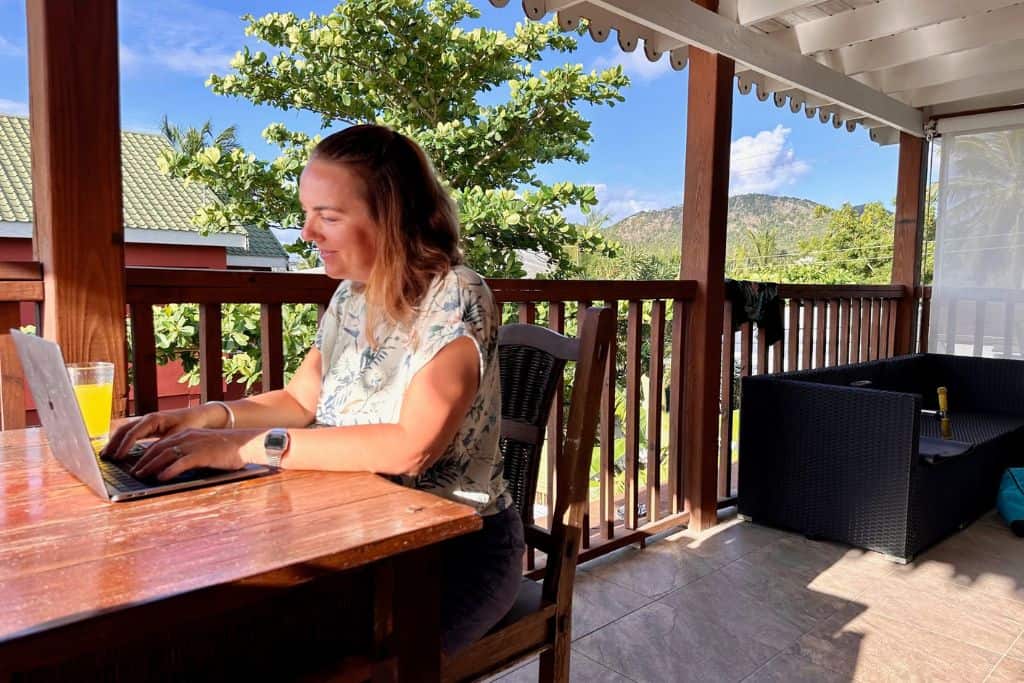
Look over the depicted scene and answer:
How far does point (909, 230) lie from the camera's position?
5.10 m

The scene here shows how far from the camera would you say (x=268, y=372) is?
1994 mm

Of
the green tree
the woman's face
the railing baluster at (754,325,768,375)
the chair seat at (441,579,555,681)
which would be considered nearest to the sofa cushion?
the railing baluster at (754,325,768,375)

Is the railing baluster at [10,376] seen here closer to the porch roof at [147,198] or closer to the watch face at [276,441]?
the watch face at [276,441]

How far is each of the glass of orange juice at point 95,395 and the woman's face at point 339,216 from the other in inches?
16.6

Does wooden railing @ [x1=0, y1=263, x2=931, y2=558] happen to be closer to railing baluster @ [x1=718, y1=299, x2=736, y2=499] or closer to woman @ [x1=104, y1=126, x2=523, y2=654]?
railing baluster @ [x1=718, y1=299, x2=736, y2=499]

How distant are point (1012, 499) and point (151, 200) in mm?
13874

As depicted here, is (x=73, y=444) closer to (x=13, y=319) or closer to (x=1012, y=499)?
(x=13, y=319)

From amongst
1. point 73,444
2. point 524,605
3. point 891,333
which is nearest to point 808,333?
point 891,333

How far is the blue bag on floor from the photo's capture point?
10.9 ft

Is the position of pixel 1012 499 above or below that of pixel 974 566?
above

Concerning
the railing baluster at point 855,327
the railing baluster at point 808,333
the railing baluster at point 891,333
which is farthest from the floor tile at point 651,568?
the railing baluster at point 891,333

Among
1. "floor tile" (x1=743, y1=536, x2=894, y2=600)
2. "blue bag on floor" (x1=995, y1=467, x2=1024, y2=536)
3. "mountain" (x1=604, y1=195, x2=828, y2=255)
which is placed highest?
"mountain" (x1=604, y1=195, x2=828, y2=255)

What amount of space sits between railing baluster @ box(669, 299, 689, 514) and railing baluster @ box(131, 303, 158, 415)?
2.20 m

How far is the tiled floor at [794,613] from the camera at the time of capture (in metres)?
2.16
